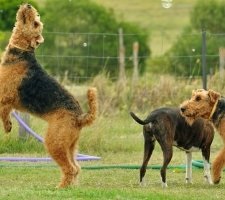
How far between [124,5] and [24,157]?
53102mm

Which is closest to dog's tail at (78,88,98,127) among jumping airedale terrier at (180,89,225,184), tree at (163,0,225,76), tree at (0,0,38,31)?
jumping airedale terrier at (180,89,225,184)

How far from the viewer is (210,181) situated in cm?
1451

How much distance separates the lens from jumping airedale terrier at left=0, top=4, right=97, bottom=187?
13.1 meters

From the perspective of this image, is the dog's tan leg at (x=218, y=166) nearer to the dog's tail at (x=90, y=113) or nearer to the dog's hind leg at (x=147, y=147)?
the dog's hind leg at (x=147, y=147)

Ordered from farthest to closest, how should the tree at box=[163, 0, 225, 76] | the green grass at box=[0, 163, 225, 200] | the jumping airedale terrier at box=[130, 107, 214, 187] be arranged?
the tree at box=[163, 0, 225, 76], the jumping airedale terrier at box=[130, 107, 214, 187], the green grass at box=[0, 163, 225, 200]

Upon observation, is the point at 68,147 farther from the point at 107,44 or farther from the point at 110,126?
the point at 107,44

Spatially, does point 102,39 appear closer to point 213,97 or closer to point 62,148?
point 213,97

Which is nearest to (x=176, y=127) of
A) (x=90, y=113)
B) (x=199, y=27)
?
(x=90, y=113)

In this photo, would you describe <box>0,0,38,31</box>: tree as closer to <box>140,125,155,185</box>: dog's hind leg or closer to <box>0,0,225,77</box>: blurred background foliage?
<box>0,0,225,77</box>: blurred background foliage

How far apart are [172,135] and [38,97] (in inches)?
84.4

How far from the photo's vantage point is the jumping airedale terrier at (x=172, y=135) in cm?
1409

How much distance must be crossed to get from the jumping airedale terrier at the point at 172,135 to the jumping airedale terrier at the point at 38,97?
1.07m

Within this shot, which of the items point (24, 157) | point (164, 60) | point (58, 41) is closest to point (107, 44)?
point (58, 41)

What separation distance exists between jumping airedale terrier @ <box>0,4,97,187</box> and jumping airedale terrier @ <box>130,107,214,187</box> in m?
1.07
